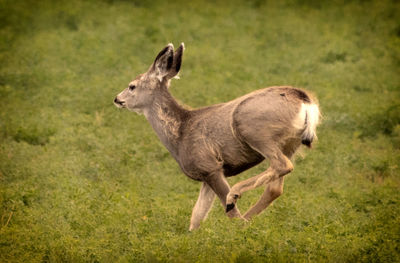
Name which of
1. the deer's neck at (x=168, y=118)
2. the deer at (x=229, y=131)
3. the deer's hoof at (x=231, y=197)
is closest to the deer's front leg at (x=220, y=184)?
the deer at (x=229, y=131)

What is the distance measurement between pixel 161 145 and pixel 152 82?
3.37 m

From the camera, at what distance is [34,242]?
7816 millimetres

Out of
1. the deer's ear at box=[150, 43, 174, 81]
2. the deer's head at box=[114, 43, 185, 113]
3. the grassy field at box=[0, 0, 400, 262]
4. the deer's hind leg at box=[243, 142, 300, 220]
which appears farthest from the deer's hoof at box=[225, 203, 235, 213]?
the deer's ear at box=[150, 43, 174, 81]

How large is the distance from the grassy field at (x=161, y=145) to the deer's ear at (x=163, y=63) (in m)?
1.97

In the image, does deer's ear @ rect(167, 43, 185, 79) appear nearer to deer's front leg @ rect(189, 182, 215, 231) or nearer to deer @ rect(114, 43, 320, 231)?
deer @ rect(114, 43, 320, 231)

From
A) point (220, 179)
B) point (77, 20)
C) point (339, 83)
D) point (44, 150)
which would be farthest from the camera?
point (77, 20)

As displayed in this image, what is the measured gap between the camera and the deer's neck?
811 centimetres

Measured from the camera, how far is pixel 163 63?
8211 millimetres

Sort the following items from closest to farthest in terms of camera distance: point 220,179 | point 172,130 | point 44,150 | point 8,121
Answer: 1. point 220,179
2. point 172,130
3. point 44,150
4. point 8,121

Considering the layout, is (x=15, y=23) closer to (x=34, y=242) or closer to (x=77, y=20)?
(x=77, y=20)

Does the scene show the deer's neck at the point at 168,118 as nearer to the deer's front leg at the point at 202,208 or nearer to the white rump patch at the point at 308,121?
the deer's front leg at the point at 202,208

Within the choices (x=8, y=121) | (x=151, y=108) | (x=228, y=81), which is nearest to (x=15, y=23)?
(x=8, y=121)

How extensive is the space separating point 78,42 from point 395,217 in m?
9.60

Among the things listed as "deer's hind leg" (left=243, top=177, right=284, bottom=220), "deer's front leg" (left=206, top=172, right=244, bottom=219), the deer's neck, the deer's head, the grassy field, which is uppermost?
the deer's head
